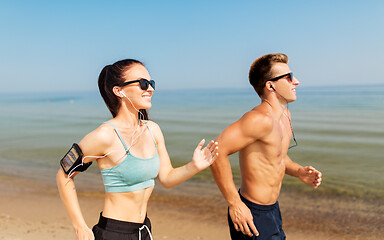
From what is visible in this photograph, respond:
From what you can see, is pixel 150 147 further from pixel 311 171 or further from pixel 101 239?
pixel 311 171

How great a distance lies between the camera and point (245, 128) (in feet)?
10.4

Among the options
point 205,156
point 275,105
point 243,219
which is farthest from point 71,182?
point 275,105

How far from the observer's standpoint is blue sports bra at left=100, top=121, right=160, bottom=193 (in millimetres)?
2777

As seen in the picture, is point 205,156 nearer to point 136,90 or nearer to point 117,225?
point 136,90

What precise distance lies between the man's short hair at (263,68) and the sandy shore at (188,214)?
3.55 metres

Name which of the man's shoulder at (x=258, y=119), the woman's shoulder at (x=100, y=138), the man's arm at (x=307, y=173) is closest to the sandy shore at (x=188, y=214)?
the man's arm at (x=307, y=173)

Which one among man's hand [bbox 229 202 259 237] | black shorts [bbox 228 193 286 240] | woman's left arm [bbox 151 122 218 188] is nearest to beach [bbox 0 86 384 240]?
black shorts [bbox 228 193 286 240]

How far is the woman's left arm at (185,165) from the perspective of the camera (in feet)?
9.71

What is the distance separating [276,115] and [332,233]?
155 inches

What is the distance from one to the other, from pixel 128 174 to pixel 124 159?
0.12 metres

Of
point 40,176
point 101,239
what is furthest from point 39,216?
point 101,239

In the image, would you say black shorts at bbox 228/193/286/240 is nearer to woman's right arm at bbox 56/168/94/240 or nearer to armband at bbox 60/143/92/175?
woman's right arm at bbox 56/168/94/240

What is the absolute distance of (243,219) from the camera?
10.6 ft

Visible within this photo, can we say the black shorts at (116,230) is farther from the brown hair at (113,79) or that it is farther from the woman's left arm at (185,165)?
the brown hair at (113,79)
